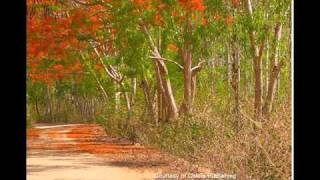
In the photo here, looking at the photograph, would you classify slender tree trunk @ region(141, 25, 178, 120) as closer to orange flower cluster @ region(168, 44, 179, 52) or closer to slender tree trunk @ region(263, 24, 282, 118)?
orange flower cluster @ region(168, 44, 179, 52)

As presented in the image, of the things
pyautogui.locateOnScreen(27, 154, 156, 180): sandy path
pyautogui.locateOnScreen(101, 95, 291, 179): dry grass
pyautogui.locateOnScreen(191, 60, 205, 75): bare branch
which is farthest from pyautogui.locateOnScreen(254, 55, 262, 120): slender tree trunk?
pyautogui.locateOnScreen(27, 154, 156, 180): sandy path

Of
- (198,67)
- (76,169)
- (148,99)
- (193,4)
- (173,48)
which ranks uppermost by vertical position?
(193,4)

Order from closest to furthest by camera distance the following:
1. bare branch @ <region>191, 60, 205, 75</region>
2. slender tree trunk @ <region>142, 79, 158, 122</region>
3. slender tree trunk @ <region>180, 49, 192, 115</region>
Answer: bare branch @ <region>191, 60, 205, 75</region>
slender tree trunk @ <region>180, 49, 192, 115</region>
slender tree trunk @ <region>142, 79, 158, 122</region>

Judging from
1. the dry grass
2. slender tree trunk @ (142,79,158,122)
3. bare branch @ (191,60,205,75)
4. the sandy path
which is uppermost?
bare branch @ (191,60,205,75)

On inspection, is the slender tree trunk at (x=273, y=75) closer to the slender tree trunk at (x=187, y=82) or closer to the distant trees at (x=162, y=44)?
the distant trees at (x=162, y=44)

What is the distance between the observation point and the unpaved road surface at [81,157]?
34.3 feet

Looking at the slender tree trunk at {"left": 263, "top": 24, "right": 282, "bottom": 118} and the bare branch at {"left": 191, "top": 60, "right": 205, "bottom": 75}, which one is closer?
the slender tree trunk at {"left": 263, "top": 24, "right": 282, "bottom": 118}

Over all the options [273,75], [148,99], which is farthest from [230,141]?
[148,99]

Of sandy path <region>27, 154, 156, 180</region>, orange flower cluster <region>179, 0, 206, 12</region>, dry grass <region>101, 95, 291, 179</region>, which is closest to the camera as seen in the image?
dry grass <region>101, 95, 291, 179</region>

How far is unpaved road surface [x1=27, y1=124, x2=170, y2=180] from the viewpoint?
10.5m

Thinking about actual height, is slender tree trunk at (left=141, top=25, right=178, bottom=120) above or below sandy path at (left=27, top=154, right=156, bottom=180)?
above

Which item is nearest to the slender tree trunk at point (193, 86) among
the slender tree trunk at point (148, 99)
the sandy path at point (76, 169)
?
the slender tree trunk at point (148, 99)

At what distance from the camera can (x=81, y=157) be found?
443 inches

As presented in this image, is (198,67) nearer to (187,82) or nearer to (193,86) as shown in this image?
(193,86)
